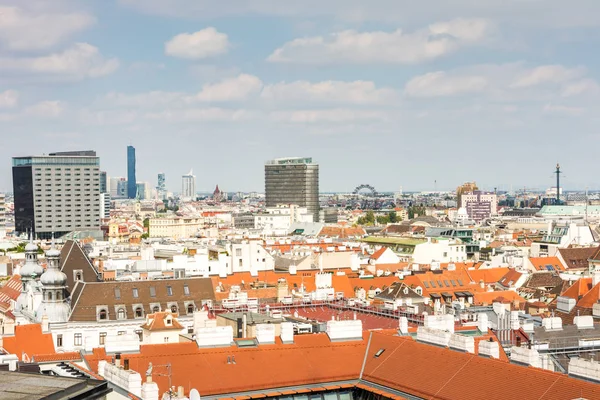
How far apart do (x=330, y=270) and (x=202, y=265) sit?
17.7 metres

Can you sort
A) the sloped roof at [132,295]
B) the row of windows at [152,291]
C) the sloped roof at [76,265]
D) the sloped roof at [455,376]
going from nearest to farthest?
the sloped roof at [455,376], the sloped roof at [132,295], the row of windows at [152,291], the sloped roof at [76,265]

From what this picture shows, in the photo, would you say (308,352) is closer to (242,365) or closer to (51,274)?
(242,365)

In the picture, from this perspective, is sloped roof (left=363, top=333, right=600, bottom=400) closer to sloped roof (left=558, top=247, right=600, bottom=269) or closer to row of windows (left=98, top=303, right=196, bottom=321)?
row of windows (left=98, top=303, right=196, bottom=321)

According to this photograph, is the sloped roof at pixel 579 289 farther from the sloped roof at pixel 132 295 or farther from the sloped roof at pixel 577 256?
the sloped roof at pixel 577 256

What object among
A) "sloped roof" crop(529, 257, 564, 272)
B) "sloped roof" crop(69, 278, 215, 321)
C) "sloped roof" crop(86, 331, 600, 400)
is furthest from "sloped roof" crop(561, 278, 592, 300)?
"sloped roof" crop(86, 331, 600, 400)

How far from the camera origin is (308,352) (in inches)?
1661

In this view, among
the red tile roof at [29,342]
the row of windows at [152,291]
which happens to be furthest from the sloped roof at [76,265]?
the red tile roof at [29,342]

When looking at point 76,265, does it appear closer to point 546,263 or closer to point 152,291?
point 152,291

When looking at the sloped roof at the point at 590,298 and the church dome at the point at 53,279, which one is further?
the church dome at the point at 53,279

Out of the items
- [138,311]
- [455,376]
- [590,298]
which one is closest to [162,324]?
[138,311]

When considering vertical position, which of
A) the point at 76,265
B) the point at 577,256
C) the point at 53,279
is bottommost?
the point at 577,256

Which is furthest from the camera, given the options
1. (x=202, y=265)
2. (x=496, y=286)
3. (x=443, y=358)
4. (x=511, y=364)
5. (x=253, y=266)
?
(x=253, y=266)

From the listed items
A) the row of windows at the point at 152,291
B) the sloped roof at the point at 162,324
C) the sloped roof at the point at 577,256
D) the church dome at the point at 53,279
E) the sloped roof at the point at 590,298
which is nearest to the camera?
the sloped roof at the point at 162,324

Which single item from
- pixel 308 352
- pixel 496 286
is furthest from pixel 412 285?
pixel 308 352
